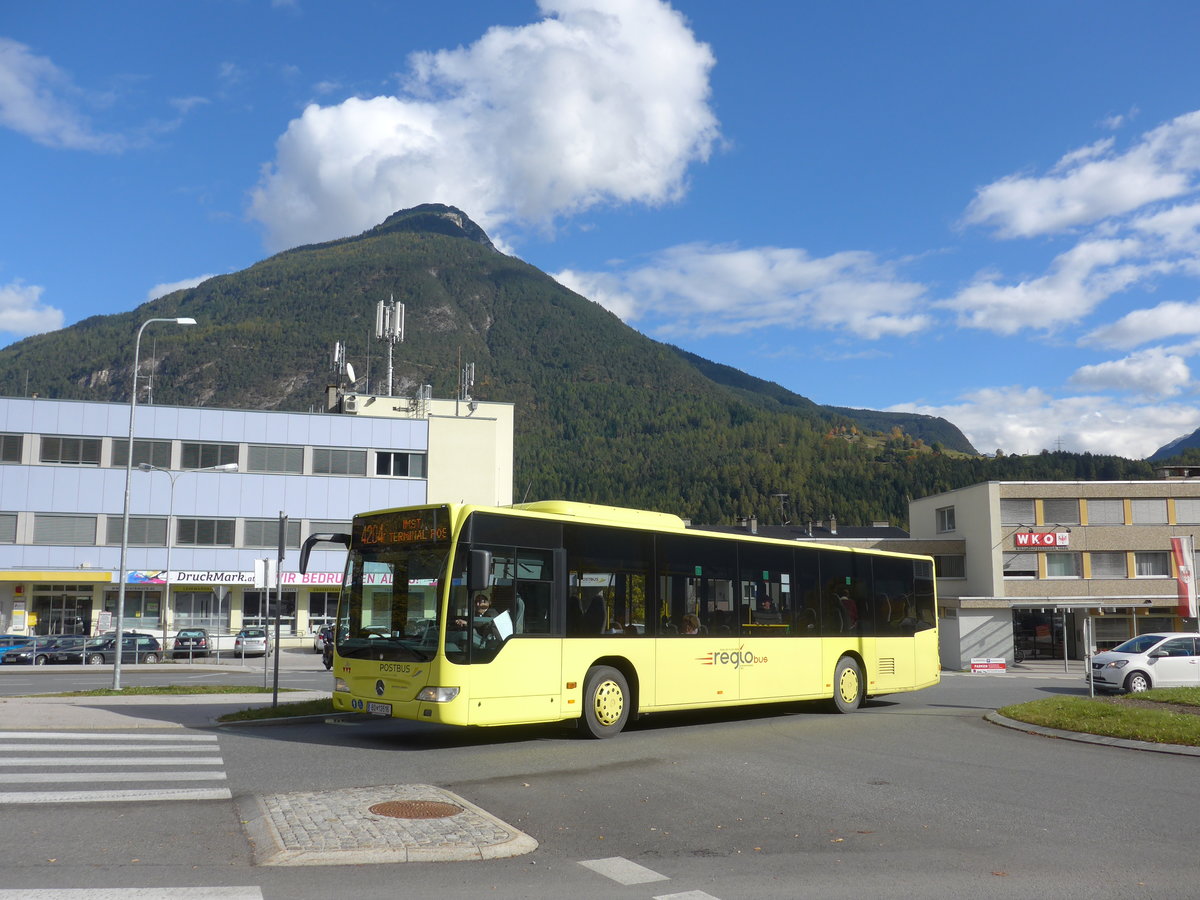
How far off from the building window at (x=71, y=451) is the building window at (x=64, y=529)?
2794 mm

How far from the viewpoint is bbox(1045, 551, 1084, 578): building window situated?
5662cm

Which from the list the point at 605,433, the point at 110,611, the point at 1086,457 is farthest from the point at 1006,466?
the point at 110,611

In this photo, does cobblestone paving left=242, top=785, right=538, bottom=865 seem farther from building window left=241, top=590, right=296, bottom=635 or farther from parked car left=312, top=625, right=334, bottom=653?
building window left=241, top=590, right=296, bottom=635

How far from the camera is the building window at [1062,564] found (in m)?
56.6

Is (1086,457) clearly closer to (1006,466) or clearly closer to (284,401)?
(1006,466)

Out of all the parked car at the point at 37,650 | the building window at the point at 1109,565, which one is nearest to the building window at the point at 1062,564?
the building window at the point at 1109,565

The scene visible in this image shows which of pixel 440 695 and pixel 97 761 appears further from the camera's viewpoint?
pixel 440 695

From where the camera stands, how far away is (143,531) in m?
54.2

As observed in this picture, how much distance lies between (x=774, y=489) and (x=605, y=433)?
38.3m

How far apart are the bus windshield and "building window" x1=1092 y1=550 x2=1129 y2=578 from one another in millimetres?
52139

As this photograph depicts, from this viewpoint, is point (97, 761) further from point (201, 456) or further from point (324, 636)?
point (201, 456)

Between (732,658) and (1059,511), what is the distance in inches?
1849

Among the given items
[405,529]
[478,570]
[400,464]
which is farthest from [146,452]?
[478,570]

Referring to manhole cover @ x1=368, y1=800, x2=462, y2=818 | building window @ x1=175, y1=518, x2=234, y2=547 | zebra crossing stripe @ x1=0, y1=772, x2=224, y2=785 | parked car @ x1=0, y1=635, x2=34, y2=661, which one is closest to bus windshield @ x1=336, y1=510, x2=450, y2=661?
zebra crossing stripe @ x1=0, y1=772, x2=224, y2=785
